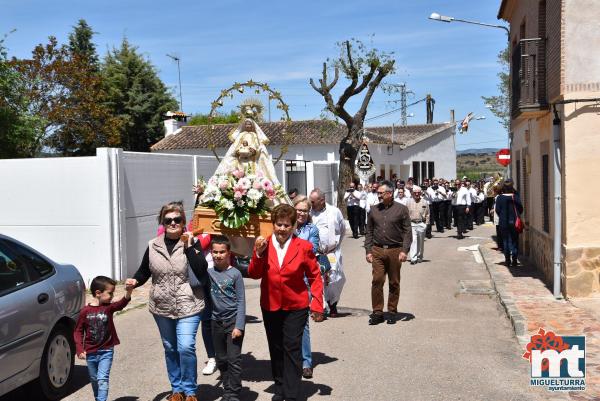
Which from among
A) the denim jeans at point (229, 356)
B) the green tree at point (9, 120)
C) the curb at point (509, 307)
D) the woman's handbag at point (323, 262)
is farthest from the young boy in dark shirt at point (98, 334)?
the green tree at point (9, 120)

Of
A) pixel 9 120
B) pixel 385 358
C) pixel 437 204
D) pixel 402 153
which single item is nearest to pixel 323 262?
pixel 385 358

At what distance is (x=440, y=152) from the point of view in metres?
50.6

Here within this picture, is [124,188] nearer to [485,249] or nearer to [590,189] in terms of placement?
[590,189]

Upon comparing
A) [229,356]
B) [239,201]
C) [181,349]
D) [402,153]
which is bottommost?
[229,356]

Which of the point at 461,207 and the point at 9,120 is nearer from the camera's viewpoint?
the point at 9,120

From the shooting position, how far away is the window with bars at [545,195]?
1265 cm

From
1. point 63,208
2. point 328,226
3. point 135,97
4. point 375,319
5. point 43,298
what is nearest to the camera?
point 43,298

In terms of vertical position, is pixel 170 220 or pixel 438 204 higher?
pixel 170 220

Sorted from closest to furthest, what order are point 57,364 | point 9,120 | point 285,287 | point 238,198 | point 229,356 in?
point 285,287
point 229,356
point 57,364
point 238,198
point 9,120

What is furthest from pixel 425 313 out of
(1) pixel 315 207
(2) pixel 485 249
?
(2) pixel 485 249

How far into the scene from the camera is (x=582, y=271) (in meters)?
10.3

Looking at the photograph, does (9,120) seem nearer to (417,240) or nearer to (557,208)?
(417,240)

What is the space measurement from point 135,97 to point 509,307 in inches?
1525

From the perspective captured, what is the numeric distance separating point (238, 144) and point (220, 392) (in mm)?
4114
